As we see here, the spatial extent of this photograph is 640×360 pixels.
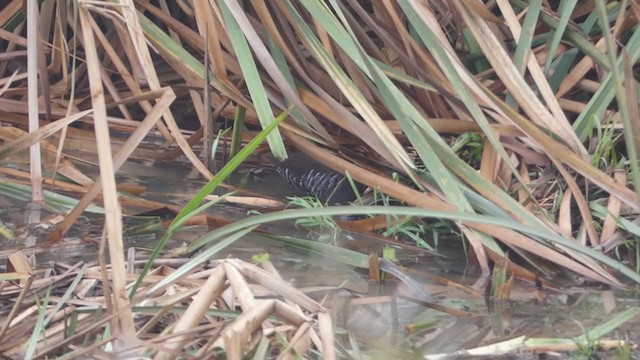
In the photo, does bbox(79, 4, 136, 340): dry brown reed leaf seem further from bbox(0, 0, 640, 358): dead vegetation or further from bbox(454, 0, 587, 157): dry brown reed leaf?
bbox(454, 0, 587, 157): dry brown reed leaf

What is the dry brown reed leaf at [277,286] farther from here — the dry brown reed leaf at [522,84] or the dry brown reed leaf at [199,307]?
the dry brown reed leaf at [522,84]

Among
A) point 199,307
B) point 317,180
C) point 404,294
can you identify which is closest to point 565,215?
point 404,294

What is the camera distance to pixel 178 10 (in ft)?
9.63

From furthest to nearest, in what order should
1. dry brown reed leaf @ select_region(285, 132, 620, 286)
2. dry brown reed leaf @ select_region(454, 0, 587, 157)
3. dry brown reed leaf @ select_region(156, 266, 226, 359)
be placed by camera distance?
dry brown reed leaf @ select_region(454, 0, 587, 157)
dry brown reed leaf @ select_region(285, 132, 620, 286)
dry brown reed leaf @ select_region(156, 266, 226, 359)

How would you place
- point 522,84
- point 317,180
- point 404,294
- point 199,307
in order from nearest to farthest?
point 199,307 → point 404,294 → point 522,84 → point 317,180

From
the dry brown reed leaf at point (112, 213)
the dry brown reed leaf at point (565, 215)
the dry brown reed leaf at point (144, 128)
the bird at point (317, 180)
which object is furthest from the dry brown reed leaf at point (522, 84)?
the dry brown reed leaf at point (112, 213)

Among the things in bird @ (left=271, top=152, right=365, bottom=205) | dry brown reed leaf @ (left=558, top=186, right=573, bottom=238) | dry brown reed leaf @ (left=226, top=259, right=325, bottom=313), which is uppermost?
dry brown reed leaf @ (left=226, top=259, right=325, bottom=313)

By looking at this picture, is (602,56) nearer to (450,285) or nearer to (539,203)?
(539,203)

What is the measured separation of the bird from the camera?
232cm

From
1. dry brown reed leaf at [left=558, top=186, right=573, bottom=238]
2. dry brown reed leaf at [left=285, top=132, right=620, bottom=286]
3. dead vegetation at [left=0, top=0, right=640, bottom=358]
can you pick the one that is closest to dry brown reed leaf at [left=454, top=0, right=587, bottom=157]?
dead vegetation at [left=0, top=0, right=640, bottom=358]

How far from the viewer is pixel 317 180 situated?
236cm

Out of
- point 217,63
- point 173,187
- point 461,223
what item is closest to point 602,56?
point 461,223

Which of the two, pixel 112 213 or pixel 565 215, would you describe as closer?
pixel 112 213

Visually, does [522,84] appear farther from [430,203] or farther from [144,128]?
[144,128]
